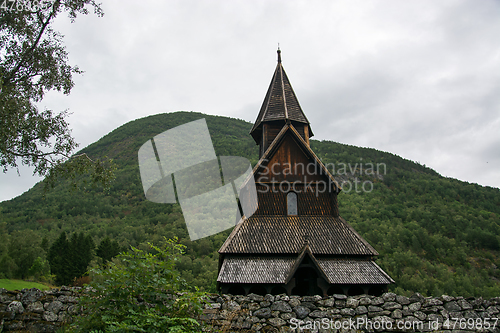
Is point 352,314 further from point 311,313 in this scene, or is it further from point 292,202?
point 292,202

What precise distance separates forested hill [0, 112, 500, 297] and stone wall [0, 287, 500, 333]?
2641 cm

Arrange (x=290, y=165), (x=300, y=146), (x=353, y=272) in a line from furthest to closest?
(x=300, y=146), (x=290, y=165), (x=353, y=272)

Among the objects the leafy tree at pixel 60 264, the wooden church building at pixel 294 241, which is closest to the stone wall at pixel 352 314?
the wooden church building at pixel 294 241

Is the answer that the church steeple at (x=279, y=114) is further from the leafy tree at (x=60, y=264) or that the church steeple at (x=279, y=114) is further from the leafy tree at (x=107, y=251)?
the leafy tree at (x=107, y=251)

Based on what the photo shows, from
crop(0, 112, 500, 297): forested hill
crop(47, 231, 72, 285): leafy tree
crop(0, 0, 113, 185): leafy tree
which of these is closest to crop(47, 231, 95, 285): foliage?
crop(47, 231, 72, 285): leafy tree

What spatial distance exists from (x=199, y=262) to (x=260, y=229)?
3319cm

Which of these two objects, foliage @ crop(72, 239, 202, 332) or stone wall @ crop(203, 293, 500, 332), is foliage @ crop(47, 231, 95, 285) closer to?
stone wall @ crop(203, 293, 500, 332)

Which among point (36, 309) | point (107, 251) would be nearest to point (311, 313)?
point (36, 309)

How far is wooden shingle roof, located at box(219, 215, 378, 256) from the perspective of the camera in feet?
38.7

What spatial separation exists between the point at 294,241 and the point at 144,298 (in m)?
7.37

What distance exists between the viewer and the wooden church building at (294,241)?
11.1 meters

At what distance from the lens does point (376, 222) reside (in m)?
47.4

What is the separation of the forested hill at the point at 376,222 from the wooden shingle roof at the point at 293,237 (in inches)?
860

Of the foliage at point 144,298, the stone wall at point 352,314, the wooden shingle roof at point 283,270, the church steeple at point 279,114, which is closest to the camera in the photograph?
the foliage at point 144,298
